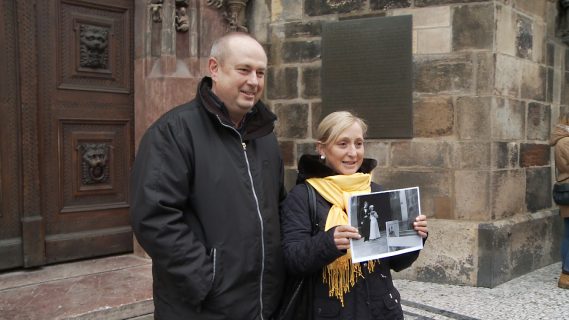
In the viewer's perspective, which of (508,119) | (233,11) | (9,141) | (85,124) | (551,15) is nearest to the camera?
(9,141)

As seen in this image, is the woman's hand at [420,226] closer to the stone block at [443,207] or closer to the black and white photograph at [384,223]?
the black and white photograph at [384,223]

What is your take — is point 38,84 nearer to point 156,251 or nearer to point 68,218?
point 68,218

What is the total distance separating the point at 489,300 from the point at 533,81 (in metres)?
2.26

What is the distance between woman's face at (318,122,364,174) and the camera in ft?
7.21

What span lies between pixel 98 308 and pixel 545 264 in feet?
14.0

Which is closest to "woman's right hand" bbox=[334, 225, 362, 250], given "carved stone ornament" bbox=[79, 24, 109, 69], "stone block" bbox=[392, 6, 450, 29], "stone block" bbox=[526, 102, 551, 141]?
"carved stone ornament" bbox=[79, 24, 109, 69]

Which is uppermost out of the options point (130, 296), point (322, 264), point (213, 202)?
point (213, 202)

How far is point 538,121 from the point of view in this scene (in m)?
5.39

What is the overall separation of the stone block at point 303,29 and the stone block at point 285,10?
0.07 m

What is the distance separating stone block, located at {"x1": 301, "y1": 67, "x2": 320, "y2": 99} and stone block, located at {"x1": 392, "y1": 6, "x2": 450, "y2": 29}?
94cm

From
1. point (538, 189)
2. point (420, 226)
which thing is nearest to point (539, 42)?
point (538, 189)

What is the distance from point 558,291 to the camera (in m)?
4.61

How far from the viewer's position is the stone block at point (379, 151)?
498 centimetres

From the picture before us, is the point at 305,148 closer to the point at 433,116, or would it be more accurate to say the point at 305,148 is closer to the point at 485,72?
the point at 433,116
